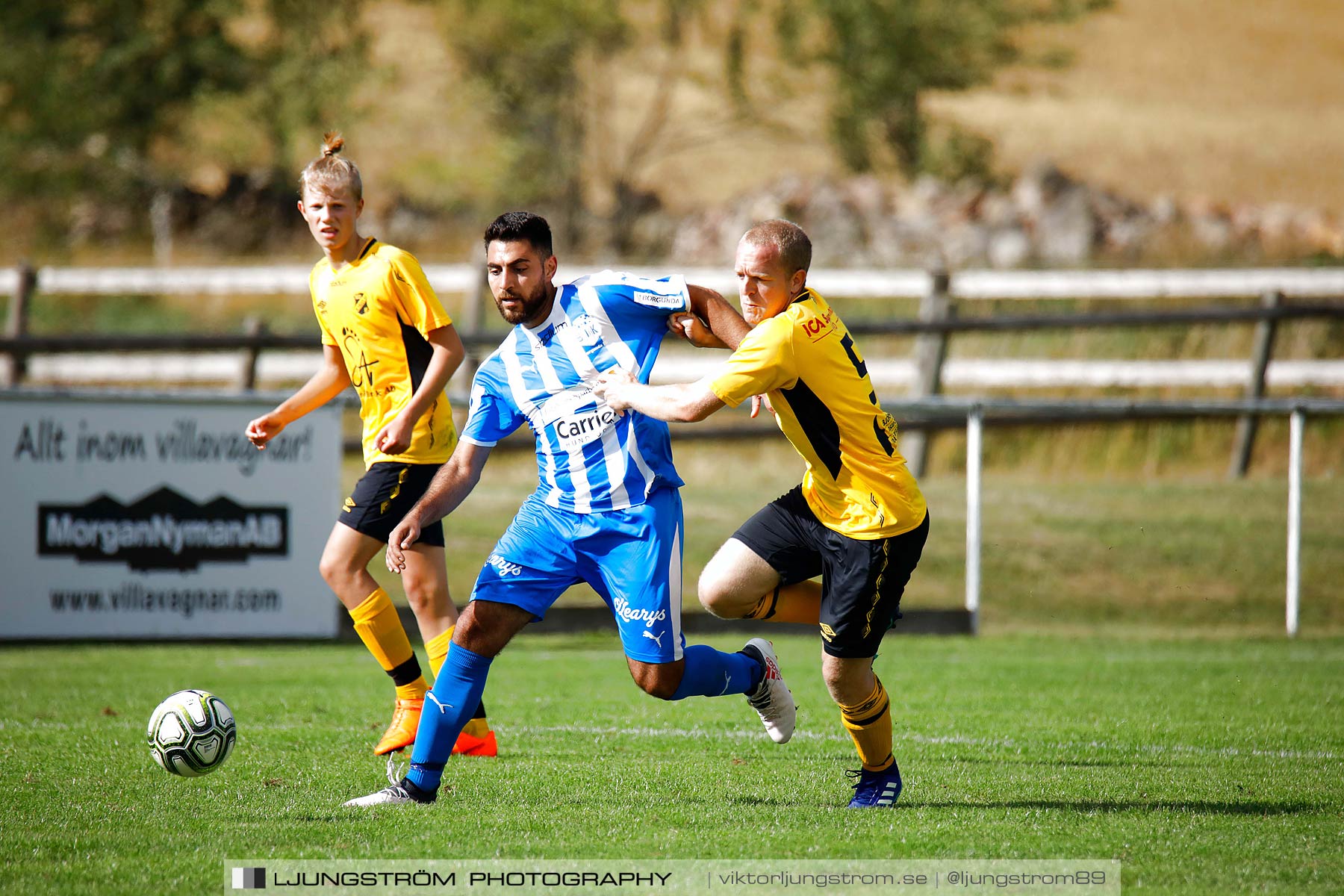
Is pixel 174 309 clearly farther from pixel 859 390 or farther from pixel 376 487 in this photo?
pixel 859 390

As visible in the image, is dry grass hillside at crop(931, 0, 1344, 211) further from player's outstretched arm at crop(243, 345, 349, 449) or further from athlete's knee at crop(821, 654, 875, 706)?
athlete's knee at crop(821, 654, 875, 706)

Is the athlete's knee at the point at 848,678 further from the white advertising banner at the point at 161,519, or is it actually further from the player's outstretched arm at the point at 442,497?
the white advertising banner at the point at 161,519

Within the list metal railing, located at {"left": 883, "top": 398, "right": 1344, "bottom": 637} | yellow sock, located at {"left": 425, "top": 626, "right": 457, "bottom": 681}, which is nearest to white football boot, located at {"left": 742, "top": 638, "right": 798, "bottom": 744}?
yellow sock, located at {"left": 425, "top": 626, "right": 457, "bottom": 681}

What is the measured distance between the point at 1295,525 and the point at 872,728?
24.3ft

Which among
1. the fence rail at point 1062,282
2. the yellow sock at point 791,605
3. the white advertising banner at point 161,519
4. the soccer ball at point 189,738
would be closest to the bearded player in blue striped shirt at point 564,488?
the yellow sock at point 791,605

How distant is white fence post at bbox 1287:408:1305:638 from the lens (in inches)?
437

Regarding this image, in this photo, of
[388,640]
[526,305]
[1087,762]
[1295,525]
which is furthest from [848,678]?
[1295,525]

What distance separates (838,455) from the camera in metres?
4.95

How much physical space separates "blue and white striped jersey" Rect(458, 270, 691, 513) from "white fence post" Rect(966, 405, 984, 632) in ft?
21.1

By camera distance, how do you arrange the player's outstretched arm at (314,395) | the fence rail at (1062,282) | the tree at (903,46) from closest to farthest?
the player's outstretched arm at (314,395)
the fence rail at (1062,282)
the tree at (903,46)

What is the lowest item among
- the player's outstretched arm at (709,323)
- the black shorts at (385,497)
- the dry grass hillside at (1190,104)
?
the dry grass hillside at (1190,104)

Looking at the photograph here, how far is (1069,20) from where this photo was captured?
107 ft

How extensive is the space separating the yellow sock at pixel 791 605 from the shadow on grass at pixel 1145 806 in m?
0.86

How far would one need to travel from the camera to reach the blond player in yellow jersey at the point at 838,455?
4797mm
